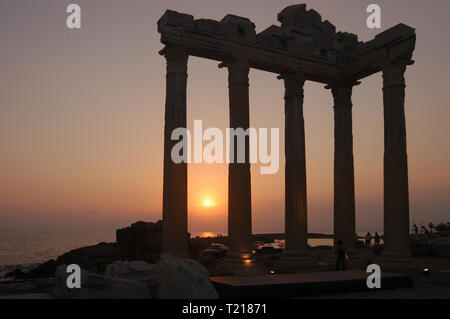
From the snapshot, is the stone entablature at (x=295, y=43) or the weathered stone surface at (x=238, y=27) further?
the weathered stone surface at (x=238, y=27)

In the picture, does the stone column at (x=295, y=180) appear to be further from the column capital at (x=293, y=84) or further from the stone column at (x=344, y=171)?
the stone column at (x=344, y=171)

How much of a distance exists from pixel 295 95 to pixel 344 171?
23.0ft

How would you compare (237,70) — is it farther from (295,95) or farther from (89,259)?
(89,259)

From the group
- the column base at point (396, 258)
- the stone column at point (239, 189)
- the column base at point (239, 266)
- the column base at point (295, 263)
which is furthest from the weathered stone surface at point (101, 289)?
the column base at point (396, 258)

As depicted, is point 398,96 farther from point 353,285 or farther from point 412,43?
point 353,285

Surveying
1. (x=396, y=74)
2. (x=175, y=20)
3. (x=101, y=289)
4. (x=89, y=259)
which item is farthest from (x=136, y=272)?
(x=89, y=259)

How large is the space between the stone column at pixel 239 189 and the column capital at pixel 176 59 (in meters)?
3.81

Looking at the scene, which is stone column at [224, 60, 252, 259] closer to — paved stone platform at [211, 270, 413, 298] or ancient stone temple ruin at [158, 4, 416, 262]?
ancient stone temple ruin at [158, 4, 416, 262]

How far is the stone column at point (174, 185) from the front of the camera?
27344mm

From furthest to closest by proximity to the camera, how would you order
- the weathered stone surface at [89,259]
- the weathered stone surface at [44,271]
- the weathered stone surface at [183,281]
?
1. the weathered stone surface at [44,271]
2. the weathered stone surface at [89,259]
3. the weathered stone surface at [183,281]

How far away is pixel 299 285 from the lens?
20031 mm

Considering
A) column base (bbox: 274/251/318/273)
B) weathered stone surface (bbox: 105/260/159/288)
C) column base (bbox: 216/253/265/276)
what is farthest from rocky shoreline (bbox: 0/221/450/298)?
column base (bbox: 274/251/318/273)

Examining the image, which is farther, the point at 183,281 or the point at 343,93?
the point at 343,93

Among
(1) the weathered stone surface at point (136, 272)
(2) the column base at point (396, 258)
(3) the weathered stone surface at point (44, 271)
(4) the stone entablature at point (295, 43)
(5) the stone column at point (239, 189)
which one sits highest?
(4) the stone entablature at point (295, 43)
